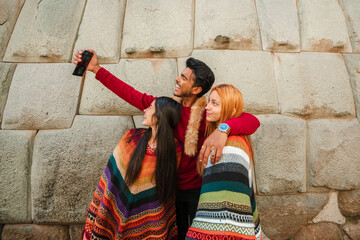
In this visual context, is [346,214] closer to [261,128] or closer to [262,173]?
[262,173]

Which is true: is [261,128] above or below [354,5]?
below

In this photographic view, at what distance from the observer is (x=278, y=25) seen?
7.18 ft

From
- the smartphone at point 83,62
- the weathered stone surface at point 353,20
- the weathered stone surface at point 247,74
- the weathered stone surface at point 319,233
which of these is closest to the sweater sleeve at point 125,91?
the smartphone at point 83,62

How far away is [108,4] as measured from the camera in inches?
85.5

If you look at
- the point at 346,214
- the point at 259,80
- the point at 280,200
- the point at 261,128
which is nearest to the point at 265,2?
the point at 259,80

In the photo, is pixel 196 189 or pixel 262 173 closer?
pixel 196 189

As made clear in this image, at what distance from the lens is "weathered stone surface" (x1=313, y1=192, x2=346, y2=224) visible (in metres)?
2.13

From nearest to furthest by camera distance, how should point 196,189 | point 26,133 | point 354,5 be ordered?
point 196,189, point 26,133, point 354,5

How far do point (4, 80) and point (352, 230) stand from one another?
329cm

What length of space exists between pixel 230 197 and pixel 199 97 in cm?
79

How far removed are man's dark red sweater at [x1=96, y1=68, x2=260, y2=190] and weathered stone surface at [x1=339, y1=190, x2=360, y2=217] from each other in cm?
126

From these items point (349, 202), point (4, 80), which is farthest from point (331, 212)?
point (4, 80)

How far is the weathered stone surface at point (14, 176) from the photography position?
1950mm

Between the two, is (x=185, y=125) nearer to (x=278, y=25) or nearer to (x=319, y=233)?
(x=278, y=25)
